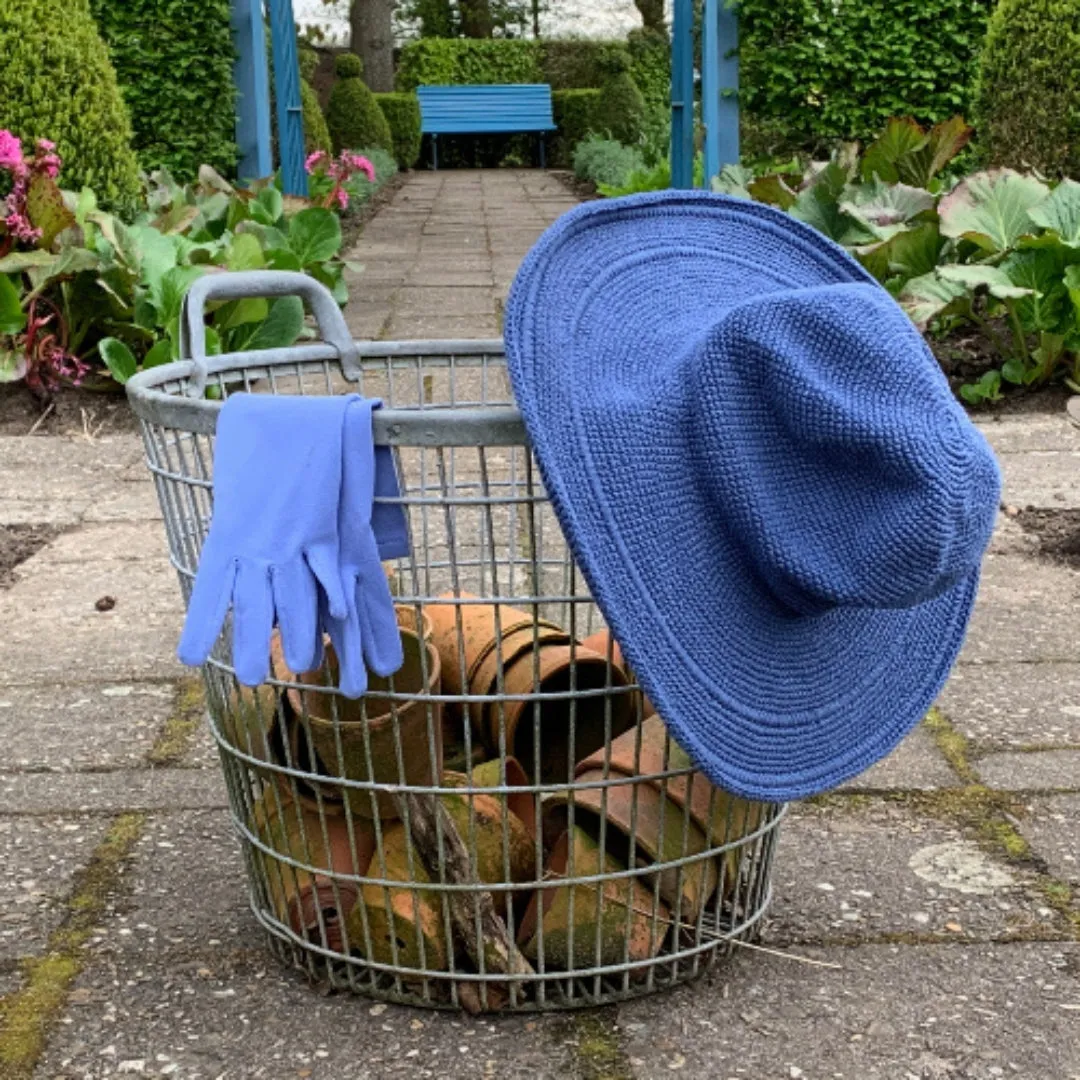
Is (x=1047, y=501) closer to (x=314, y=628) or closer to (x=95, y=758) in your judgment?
(x=95, y=758)

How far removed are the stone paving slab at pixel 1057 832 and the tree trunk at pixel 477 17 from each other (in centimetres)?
2344

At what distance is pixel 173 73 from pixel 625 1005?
6.67 meters

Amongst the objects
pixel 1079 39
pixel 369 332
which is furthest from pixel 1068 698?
pixel 1079 39

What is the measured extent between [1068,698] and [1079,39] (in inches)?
168

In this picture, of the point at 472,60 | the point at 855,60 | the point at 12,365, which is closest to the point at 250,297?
the point at 12,365

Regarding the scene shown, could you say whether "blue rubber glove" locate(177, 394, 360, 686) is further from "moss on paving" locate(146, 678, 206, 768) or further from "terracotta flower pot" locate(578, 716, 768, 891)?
"moss on paving" locate(146, 678, 206, 768)

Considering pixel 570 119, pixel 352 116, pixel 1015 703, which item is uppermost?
pixel 1015 703

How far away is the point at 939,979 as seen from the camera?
1608mm

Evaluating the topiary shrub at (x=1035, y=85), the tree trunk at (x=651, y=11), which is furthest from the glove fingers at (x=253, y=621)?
the tree trunk at (x=651, y=11)

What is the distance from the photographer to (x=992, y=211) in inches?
177

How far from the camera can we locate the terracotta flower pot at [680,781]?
1.54 m

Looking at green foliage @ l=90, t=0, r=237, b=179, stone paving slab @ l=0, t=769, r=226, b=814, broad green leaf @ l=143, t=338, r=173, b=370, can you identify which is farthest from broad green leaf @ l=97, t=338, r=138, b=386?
green foliage @ l=90, t=0, r=237, b=179

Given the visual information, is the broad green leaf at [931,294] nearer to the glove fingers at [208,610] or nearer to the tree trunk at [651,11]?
the glove fingers at [208,610]

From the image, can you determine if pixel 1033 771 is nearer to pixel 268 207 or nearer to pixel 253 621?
pixel 253 621
